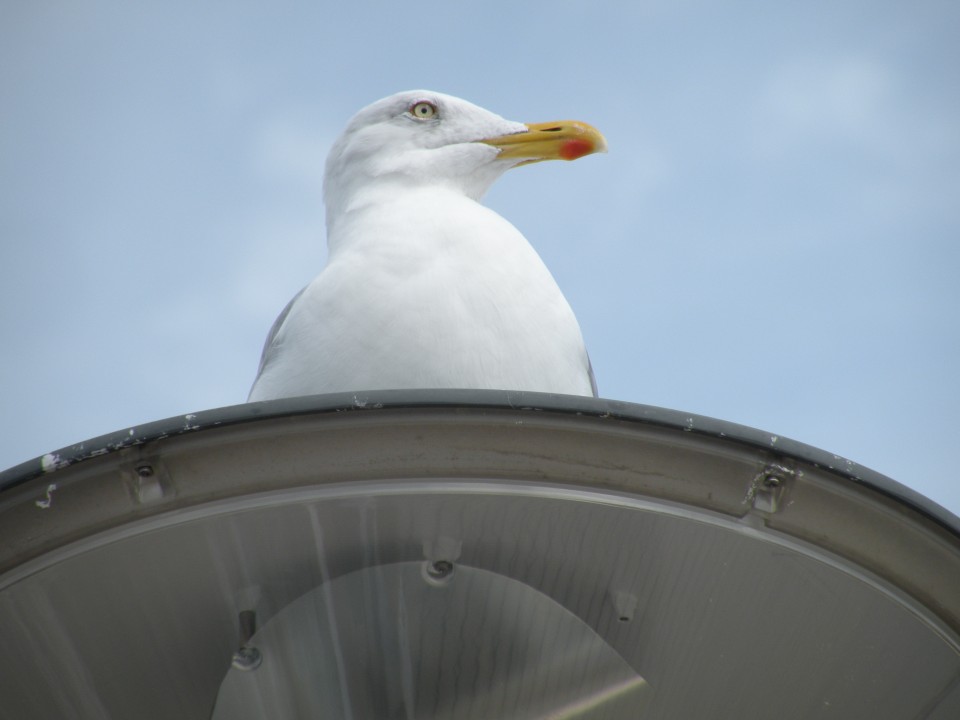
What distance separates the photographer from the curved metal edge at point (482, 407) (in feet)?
6.44

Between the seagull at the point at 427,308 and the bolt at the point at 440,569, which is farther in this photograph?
the seagull at the point at 427,308

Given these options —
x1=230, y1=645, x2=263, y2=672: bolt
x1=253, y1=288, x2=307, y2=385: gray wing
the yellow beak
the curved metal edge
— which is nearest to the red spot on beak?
the yellow beak

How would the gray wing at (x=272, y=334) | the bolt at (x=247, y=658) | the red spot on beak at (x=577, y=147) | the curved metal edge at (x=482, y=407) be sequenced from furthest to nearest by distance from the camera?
the red spot on beak at (x=577, y=147), the gray wing at (x=272, y=334), the bolt at (x=247, y=658), the curved metal edge at (x=482, y=407)

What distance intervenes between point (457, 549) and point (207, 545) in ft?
1.32

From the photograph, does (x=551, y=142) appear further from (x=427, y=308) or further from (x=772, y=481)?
(x=772, y=481)

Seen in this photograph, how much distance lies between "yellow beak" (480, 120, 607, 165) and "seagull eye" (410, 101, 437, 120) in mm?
245

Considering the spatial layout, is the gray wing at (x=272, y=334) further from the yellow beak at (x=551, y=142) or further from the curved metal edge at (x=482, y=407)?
the curved metal edge at (x=482, y=407)

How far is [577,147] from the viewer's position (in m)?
4.12

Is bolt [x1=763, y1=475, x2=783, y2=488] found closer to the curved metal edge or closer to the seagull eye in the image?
the curved metal edge

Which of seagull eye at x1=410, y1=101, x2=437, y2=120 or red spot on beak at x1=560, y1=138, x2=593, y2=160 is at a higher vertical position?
seagull eye at x1=410, y1=101, x2=437, y2=120

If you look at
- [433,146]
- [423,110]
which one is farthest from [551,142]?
[423,110]

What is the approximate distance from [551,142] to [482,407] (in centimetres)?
232

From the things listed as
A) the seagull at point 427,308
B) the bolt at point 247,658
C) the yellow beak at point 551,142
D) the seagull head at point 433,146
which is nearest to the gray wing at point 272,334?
the seagull at point 427,308

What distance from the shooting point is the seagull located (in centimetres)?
295
